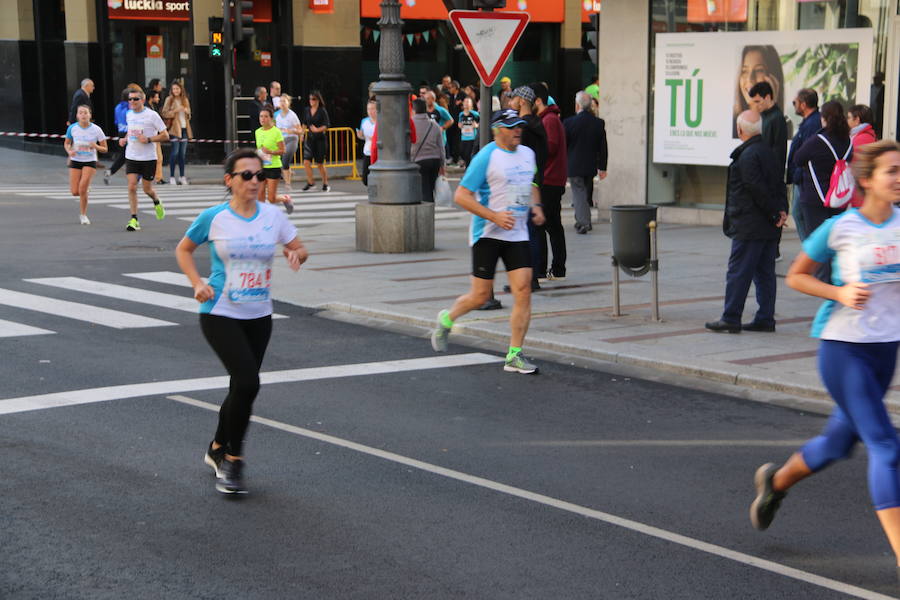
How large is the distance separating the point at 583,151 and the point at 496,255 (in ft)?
29.7

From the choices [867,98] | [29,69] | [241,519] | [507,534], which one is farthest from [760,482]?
[29,69]

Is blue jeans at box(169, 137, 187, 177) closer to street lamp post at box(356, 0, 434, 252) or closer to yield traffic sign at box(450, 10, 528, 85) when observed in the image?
street lamp post at box(356, 0, 434, 252)

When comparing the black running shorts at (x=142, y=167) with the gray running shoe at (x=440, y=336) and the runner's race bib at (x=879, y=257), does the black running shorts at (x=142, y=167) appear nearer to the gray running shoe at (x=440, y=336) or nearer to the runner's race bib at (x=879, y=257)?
the gray running shoe at (x=440, y=336)

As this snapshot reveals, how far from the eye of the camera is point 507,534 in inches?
239

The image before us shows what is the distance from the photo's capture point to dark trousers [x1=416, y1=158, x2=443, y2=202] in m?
17.6

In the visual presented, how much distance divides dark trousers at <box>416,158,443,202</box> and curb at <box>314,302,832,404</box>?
558 cm

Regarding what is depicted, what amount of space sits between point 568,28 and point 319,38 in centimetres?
838

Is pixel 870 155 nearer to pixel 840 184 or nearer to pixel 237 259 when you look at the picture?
pixel 237 259

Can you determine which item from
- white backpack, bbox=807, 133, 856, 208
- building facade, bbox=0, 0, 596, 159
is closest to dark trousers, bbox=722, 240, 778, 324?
white backpack, bbox=807, 133, 856, 208

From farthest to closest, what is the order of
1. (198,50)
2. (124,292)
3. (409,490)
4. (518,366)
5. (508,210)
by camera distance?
(198,50) < (124,292) < (518,366) < (508,210) < (409,490)

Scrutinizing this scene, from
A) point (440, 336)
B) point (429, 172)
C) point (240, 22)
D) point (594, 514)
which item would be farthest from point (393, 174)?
point (240, 22)

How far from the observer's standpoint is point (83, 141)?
19.5 metres

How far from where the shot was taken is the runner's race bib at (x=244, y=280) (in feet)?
22.1

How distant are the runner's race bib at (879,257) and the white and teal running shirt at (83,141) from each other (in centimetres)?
1561
